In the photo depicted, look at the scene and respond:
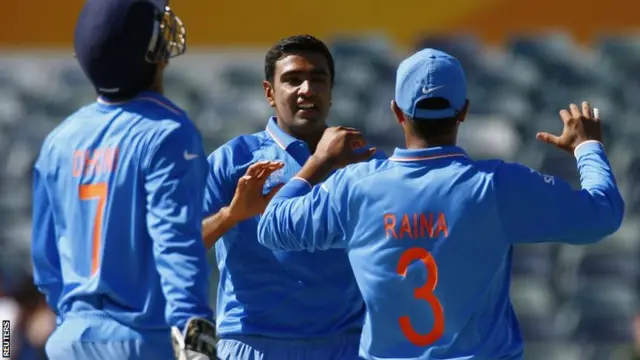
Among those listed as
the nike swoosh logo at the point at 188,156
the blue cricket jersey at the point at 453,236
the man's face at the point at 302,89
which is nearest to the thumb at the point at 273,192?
the man's face at the point at 302,89

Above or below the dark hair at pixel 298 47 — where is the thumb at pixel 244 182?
below

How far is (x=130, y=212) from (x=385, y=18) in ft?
28.4

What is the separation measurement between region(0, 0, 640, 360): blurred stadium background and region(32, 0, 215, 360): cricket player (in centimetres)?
459

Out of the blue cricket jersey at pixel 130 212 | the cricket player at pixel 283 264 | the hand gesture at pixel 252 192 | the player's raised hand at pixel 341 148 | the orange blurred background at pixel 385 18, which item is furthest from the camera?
the orange blurred background at pixel 385 18

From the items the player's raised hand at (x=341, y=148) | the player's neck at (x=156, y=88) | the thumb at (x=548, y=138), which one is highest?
the player's neck at (x=156, y=88)

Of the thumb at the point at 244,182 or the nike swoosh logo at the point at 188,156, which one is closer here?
the nike swoosh logo at the point at 188,156

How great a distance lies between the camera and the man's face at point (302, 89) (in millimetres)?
5523

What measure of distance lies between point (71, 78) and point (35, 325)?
14.1 feet

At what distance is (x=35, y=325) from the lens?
29.8ft

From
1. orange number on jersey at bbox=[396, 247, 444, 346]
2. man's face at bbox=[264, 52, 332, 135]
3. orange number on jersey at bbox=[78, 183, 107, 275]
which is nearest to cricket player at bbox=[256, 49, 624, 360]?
orange number on jersey at bbox=[396, 247, 444, 346]

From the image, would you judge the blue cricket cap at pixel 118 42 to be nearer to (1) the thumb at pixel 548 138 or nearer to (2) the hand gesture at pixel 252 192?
(2) the hand gesture at pixel 252 192

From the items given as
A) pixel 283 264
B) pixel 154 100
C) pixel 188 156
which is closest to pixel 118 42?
pixel 154 100

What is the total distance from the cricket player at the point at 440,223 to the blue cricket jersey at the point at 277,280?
0.72m

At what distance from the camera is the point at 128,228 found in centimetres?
432
